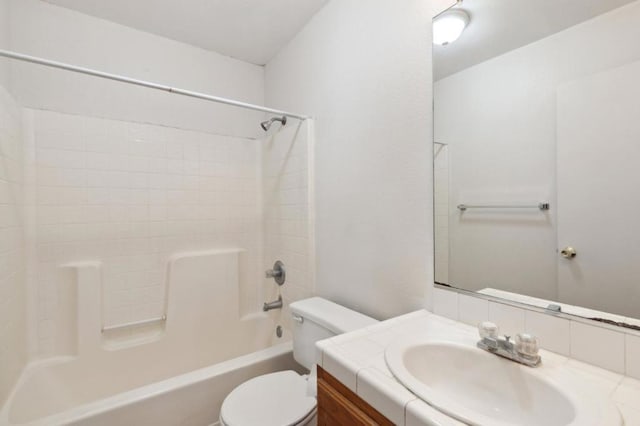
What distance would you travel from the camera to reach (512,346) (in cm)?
77

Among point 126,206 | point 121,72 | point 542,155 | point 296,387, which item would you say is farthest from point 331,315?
point 121,72

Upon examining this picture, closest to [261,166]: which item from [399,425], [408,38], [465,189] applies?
[408,38]

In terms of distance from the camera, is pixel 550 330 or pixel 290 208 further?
pixel 290 208

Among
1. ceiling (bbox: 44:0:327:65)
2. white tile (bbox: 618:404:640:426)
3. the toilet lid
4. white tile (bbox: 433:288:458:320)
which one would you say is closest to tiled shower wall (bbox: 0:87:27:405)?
ceiling (bbox: 44:0:327:65)

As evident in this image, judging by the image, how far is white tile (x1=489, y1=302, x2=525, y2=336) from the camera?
0.86 m

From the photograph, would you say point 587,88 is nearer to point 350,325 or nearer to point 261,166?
point 350,325

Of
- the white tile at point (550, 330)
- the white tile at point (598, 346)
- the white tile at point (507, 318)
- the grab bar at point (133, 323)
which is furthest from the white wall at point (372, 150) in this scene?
the grab bar at point (133, 323)

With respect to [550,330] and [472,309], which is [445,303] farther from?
[550,330]

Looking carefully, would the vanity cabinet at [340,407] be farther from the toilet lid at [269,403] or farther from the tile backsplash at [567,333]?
the tile backsplash at [567,333]

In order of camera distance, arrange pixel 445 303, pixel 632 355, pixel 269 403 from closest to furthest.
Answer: pixel 632 355, pixel 445 303, pixel 269 403

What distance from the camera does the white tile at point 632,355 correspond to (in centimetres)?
67

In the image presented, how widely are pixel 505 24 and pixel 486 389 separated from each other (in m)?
1.11

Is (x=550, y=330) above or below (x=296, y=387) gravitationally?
above

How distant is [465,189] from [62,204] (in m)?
2.12
